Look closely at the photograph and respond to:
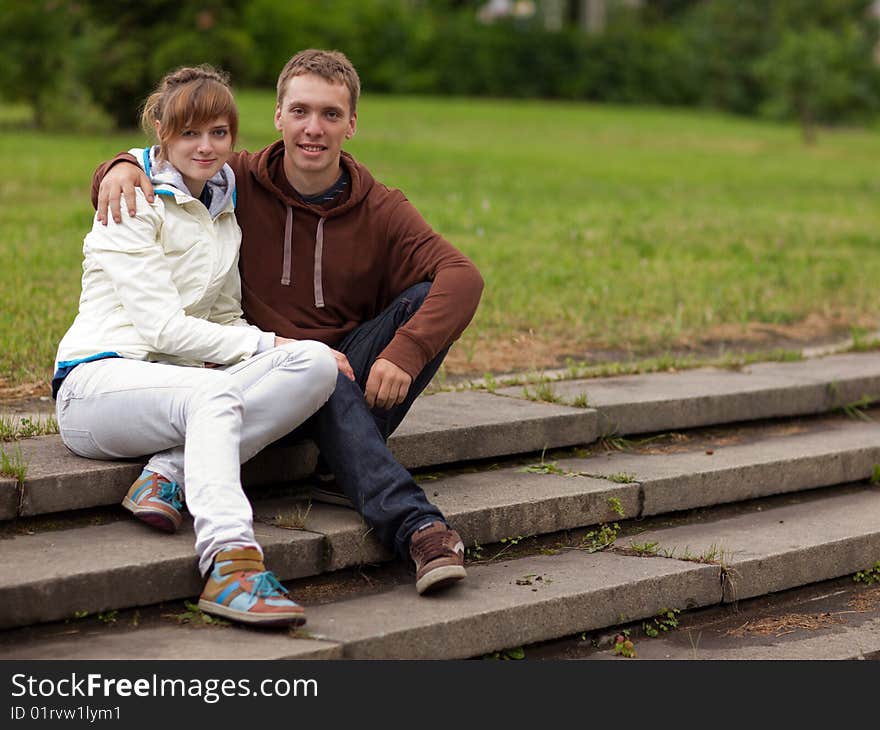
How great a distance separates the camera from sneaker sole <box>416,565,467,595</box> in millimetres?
4055

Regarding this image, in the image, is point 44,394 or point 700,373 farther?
point 700,373

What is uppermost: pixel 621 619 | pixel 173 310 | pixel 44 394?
pixel 173 310

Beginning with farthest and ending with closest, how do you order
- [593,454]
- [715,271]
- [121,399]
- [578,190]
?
[578,190]
[715,271]
[593,454]
[121,399]

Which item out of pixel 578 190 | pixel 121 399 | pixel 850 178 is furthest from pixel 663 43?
pixel 121 399

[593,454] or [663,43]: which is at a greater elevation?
[663,43]

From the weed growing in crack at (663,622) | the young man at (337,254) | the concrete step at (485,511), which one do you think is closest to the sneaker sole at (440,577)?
the concrete step at (485,511)

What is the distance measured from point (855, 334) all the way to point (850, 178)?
11191 millimetres

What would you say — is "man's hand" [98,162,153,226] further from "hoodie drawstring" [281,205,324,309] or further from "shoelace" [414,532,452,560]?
"shoelace" [414,532,452,560]

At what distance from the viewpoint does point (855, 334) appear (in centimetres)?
762

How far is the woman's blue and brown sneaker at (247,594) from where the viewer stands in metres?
3.72

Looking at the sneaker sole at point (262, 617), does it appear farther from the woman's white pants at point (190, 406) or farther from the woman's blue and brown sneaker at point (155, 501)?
the woman's blue and brown sneaker at point (155, 501)

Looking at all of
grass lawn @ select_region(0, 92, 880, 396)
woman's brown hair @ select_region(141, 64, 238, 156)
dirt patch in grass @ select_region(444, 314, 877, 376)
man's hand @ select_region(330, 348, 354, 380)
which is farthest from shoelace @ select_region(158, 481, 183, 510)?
dirt patch in grass @ select_region(444, 314, 877, 376)

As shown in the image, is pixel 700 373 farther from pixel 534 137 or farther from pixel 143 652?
pixel 534 137

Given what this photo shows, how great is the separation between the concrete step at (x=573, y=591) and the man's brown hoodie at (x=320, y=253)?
0.90 m
